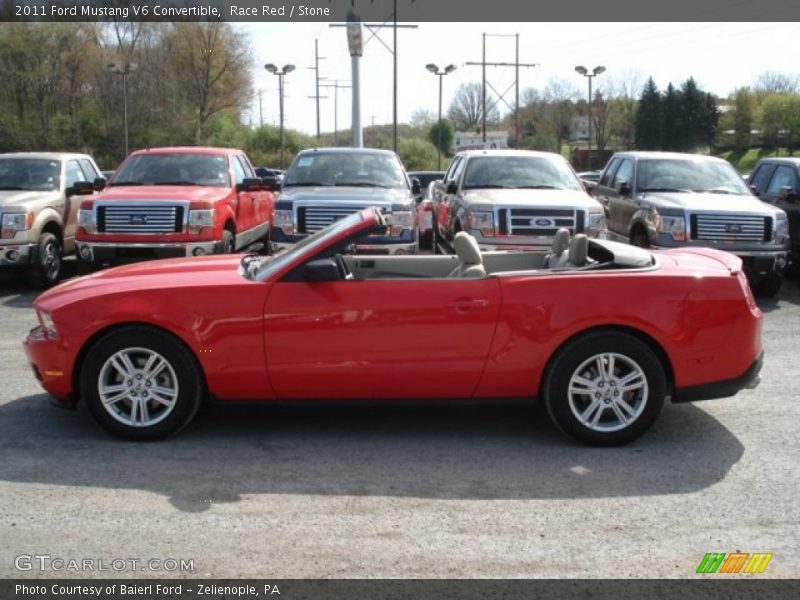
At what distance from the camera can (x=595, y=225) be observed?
10539mm

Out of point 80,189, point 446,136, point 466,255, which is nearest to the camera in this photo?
point 466,255

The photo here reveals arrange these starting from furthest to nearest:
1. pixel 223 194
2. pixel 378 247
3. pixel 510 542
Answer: pixel 223 194
pixel 378 247
pixel 510 542

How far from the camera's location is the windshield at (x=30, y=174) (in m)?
12.2

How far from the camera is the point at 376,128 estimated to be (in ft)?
336

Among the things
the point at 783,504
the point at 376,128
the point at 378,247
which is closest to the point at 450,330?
the point at 783,504

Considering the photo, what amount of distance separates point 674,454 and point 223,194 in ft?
26.6

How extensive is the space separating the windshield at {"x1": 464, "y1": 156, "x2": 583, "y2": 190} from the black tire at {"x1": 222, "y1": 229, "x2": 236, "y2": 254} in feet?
Answer: 11.1

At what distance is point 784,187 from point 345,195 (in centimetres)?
643

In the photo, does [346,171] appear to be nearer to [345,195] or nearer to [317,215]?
[345,195]

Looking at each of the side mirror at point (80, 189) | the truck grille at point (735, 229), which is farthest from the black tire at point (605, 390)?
the side mirror at point (80, 189)

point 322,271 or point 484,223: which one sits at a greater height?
point 484,223

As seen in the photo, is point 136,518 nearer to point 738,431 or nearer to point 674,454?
point 674,454

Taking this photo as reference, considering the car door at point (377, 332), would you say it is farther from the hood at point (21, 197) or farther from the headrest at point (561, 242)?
the hood at point (21, 197)

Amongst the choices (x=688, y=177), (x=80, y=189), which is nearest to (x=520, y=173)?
(x=688, y=177)
